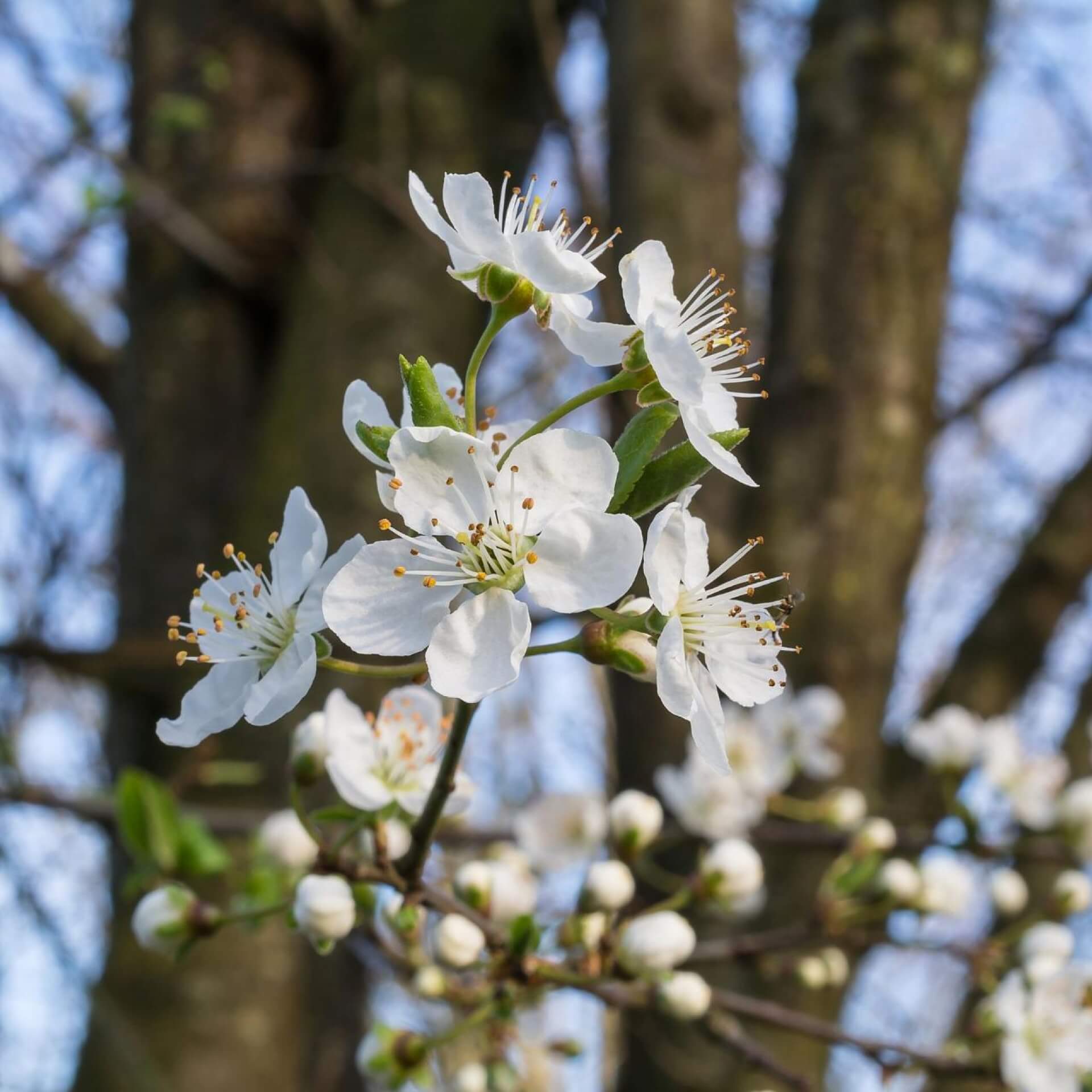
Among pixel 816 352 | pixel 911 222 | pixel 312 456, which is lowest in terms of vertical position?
pixel 312 456

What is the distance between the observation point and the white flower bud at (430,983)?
3.50 feet

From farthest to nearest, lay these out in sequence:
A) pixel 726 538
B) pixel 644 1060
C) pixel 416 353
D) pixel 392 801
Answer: pixel 416 353, pixel 726 538, pixel 644 1060, pixel 392 801

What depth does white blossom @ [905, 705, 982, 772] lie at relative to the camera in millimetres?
1772

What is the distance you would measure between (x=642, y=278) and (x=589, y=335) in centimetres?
6

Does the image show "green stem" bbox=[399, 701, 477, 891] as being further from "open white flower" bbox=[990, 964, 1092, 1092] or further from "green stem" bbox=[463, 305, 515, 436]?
"open white flower" bbox=[990, 964, 1092, 1092]

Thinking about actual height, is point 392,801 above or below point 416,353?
below

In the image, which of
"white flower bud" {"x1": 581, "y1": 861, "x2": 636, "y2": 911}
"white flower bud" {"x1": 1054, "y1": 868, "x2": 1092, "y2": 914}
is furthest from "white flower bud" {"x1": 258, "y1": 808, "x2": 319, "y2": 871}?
"white flower bud" {"x1": 1054, "y1": 868, "x2": 1092, "y2": 914}

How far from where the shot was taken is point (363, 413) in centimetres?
77

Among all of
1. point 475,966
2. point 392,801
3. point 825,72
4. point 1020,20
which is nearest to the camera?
point 392,801

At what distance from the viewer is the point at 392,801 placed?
0.87 meters

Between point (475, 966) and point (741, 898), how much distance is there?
0.32 m

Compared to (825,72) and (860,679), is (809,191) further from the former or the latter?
(860,679)

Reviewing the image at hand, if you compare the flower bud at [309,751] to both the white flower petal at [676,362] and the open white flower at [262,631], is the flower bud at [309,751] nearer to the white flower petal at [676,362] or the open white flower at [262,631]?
the open white flower at [262,631]

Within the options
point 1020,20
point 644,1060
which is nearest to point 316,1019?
point 644,1060
